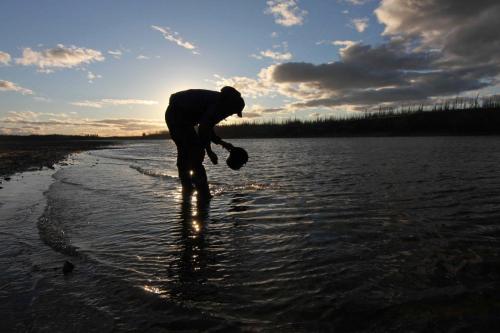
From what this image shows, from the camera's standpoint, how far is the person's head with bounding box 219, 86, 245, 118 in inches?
243

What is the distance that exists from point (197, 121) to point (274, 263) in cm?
402

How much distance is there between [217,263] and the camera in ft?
12.3

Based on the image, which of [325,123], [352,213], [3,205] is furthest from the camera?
[325,123]

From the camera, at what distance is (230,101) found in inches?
244

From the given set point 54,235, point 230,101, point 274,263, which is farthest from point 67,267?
point 230,101

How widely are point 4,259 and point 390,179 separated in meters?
8.11

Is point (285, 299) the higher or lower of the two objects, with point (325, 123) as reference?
lower

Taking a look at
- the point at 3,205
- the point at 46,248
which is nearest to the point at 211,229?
the point at 46,248

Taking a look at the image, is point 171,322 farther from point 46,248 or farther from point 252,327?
point 46,248

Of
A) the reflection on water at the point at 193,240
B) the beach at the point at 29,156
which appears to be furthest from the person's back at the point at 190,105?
the beach at the point at 29,156

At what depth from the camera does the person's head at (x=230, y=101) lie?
6.17m

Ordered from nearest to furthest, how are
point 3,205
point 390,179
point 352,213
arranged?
point 352,213 < point 3,205 < point 390,179

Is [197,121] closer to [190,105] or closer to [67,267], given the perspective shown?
[190,105]

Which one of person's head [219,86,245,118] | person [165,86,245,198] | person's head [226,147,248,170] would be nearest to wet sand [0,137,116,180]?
person [165,86,245,198]
